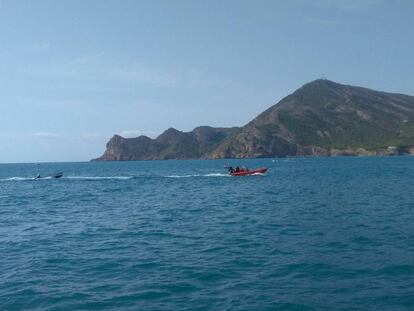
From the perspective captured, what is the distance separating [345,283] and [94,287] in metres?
9.13

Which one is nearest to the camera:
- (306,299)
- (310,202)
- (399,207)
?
(306,299)

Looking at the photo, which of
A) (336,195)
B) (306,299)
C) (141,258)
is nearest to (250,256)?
(141,258)

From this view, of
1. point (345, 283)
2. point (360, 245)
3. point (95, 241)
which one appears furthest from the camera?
point (95, 241)

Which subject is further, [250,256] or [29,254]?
[29,254]

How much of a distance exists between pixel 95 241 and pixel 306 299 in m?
15.3

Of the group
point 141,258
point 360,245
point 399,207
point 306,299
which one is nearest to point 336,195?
point 399,207

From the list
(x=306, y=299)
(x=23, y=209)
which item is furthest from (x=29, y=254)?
(x=23, y=209)

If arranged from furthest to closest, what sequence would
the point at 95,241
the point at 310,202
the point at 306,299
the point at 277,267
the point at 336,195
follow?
1. the point at 336,195
2. the point at 310,202
3. the point at 95,241
4. the point at 277,267
5. the point at 306,299

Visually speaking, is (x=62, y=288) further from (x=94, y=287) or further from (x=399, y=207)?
(x=399, y=207)

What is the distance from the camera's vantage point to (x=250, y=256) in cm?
2286

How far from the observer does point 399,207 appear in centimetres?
4003

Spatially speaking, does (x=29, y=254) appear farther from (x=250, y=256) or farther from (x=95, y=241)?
(x=250, y=256)

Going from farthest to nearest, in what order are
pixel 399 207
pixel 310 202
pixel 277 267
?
pixel 310 202 < pixel 399 207 < pixel 277 267

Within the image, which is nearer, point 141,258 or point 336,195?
point 141,258
